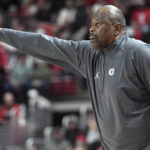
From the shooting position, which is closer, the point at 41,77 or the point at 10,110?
the point at 10,110

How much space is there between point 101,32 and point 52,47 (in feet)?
1.40

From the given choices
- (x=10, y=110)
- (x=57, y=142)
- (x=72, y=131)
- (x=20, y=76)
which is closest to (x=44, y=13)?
(x=20, y=76)

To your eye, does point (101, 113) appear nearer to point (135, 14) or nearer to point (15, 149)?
point (15, 149)

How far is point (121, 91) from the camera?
3.01 m

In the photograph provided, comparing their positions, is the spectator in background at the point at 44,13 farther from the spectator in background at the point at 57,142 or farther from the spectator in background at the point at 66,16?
the spectator in background at the point at 57,142

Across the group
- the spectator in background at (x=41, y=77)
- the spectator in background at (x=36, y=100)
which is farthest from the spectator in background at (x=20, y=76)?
the spectator in background at (x=36, y=100)

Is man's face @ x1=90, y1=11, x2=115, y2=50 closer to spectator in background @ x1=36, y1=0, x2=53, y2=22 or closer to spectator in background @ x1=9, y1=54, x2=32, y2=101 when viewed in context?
spectator in background @ x1=9, y1=54, x2=32, y2=101

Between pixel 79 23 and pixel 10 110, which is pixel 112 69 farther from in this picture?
pixel 79 23

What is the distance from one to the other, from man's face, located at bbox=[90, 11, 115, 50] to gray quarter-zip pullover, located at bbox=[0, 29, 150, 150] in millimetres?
49

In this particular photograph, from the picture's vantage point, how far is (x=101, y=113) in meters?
3.15

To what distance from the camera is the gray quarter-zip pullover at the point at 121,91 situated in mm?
2979

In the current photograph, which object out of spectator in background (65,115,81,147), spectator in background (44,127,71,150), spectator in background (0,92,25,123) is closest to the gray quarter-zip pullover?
spectator in background (44,127,71,150)

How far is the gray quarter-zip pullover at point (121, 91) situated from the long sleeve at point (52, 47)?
0.05 metres

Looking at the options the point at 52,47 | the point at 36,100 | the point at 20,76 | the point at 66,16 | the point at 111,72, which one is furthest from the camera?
the point at 66,16
